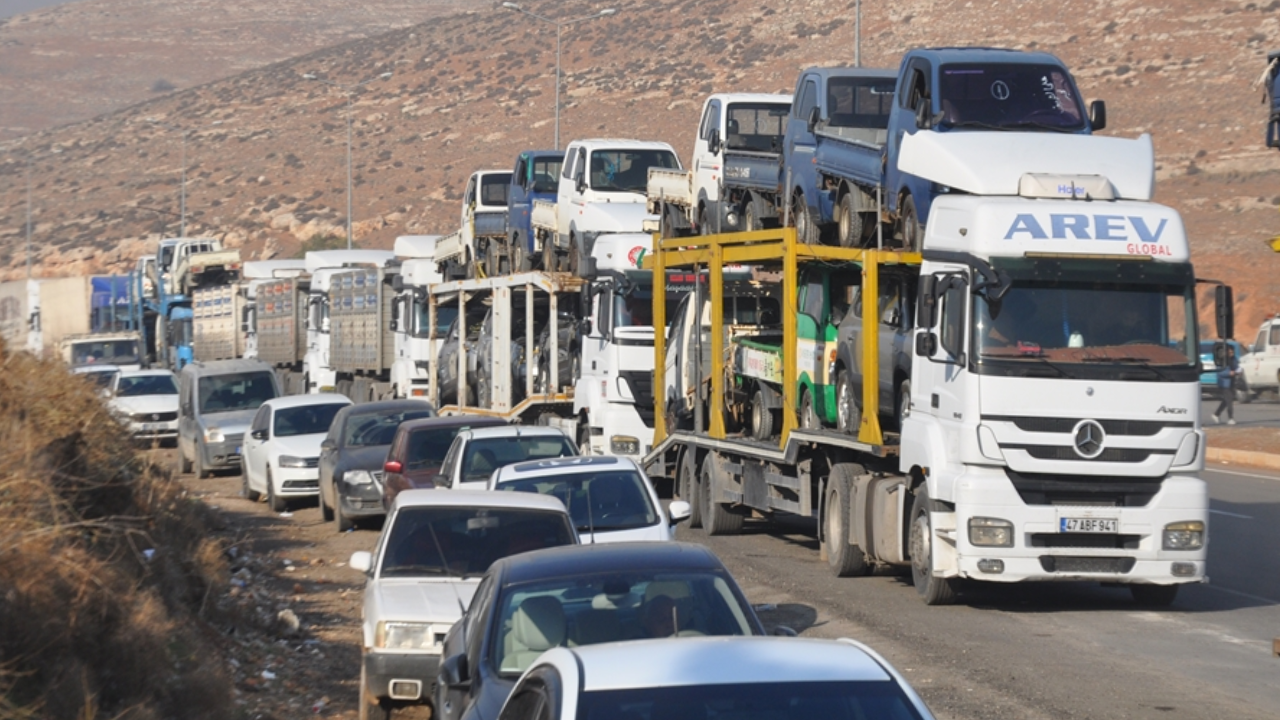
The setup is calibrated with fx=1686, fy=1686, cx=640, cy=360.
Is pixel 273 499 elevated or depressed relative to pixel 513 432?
depressed

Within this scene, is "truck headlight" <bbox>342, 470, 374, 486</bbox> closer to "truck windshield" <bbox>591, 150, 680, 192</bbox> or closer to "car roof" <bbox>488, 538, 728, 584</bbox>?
"truck windshield" <bbox>591, 150, 680, 192</bbox>

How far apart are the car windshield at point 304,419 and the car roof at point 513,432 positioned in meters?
8.37

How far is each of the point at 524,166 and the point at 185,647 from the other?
64.2 ft

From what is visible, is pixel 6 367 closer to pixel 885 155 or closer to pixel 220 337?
pixel 885 155

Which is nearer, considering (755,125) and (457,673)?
(457,673)

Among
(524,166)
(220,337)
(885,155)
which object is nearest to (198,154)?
(220,337)

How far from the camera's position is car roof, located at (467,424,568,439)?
15.7 m

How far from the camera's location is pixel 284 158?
90.7 metres

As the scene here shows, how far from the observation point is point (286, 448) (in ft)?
75.5

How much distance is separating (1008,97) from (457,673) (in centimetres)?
947

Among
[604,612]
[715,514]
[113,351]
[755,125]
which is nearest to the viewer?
[604,612]

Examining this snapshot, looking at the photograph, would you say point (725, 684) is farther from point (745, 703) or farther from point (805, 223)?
point (805, 223)

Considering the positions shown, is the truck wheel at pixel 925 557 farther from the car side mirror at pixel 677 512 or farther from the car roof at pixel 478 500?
the car roof at pixel 478 500

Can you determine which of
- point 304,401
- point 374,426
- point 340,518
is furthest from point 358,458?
point 304,401
